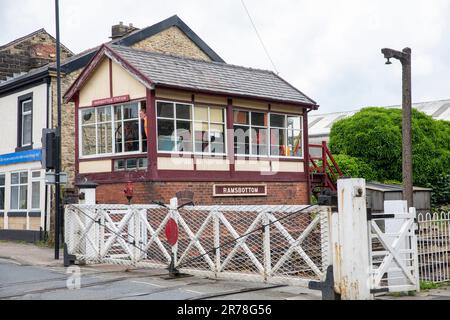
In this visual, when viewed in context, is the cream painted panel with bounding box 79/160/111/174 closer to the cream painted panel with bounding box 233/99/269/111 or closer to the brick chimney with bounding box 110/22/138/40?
the cream painted panel with bounding box 233/99/269/111

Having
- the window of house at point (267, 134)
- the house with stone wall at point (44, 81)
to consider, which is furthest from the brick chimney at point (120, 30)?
the window of house at point (267, 134)

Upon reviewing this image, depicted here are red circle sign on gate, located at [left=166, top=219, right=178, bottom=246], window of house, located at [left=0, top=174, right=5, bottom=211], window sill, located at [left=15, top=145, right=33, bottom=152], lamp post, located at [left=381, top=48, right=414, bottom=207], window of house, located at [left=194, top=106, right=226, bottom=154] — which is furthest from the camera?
window of house, located at [left=0, top=174, right=5, bottom=211]

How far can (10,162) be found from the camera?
891 inches

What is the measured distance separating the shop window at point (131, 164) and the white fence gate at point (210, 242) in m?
2.49

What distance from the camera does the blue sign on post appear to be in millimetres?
21047

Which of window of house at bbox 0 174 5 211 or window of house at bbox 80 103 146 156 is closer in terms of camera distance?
window of house at bbox 80 103 146 156

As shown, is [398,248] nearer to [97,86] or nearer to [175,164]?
[175,164]

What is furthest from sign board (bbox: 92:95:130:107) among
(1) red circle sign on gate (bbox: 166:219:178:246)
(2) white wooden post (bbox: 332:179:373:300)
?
(2) white wooden post (bbox: 332:179:373:300)

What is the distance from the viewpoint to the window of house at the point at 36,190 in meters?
21.1

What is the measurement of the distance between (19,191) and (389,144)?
1657 cm

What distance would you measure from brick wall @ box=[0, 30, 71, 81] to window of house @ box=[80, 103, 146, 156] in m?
7.41

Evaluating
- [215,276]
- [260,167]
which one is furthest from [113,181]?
[215,276]

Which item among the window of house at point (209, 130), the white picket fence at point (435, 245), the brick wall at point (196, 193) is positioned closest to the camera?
the white picket fence at point (435, 245)

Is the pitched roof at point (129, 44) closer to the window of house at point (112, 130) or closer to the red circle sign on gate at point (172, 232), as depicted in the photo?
the window of house at point (112, 130)
